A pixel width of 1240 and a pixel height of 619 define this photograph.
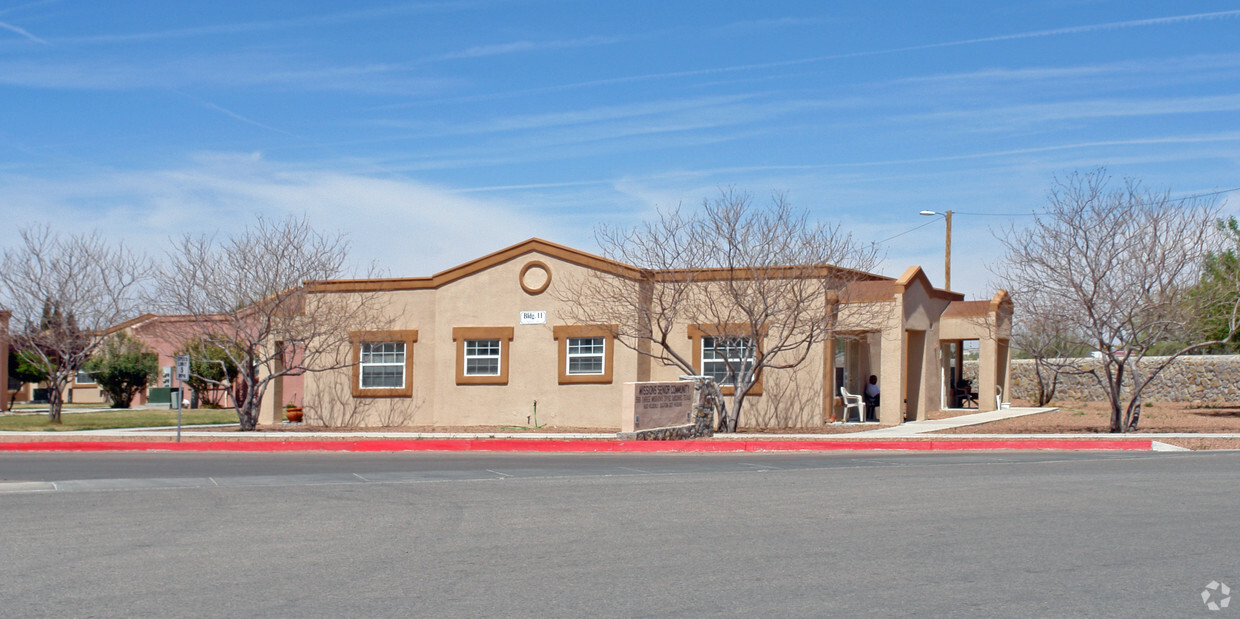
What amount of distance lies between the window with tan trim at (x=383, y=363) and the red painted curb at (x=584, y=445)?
6.43m

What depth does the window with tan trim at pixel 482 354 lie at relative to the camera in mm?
28911

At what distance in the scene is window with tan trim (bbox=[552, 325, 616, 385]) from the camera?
28250mm

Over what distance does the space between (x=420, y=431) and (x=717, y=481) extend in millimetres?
14085

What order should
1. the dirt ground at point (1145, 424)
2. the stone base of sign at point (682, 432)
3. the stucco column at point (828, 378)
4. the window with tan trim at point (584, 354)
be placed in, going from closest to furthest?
the dirt ground at point (1145, 424)
the stone base of sign at point (682, 432)
the stucco column at point (828, 378)
the window with tan trim at point (584, 354)

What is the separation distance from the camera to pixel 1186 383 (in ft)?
143

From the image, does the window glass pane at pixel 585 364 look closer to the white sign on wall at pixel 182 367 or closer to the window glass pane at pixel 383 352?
the window glass pane at pixel 383 352

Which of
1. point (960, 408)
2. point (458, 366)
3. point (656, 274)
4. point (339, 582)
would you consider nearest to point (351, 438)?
point (458, 366)

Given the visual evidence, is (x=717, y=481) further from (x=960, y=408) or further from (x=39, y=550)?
(x=960, y=408)

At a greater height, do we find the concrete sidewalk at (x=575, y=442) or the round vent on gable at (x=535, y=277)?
the round vent on gable at (x=535, y=277)

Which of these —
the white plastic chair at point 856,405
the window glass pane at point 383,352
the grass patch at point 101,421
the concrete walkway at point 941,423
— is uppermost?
the window glass pane at point 383,352

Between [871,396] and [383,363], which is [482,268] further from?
[871,396]

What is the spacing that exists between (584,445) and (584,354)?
668 cm

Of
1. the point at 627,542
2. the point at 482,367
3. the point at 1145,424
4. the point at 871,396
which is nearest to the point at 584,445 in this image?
the point at 482,367

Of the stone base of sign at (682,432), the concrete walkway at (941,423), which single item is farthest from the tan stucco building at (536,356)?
the stone base of sign at (682,432)
